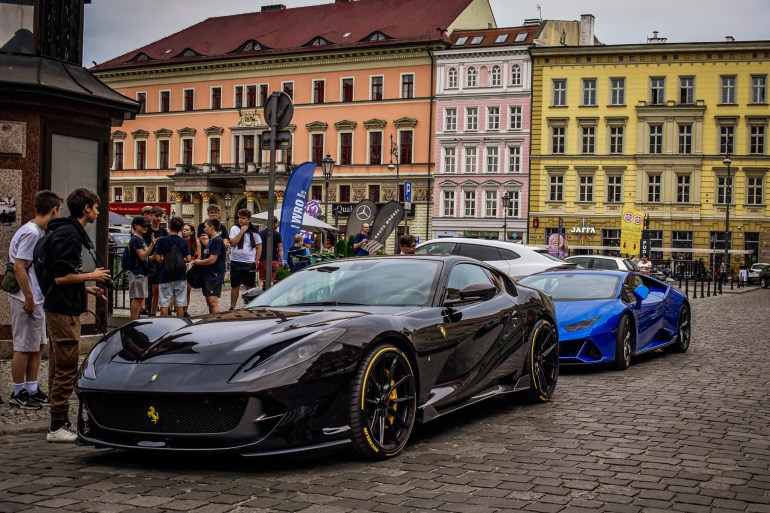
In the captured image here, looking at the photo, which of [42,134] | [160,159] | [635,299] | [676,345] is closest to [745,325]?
[676,345]

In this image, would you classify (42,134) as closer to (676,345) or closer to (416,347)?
(416,347)

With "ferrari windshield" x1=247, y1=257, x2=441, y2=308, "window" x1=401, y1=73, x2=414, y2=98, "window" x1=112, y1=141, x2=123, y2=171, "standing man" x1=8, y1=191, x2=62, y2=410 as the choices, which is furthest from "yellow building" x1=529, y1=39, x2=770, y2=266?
"standing man" x1=8, y1=191, x2=62, y2=410

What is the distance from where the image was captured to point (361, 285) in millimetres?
7625

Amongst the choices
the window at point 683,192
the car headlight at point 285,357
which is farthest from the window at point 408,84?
the car headlight at point 285,357

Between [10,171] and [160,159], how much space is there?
2786 inches

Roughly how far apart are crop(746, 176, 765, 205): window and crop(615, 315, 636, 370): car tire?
180 feet

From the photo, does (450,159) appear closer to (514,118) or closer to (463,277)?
(514,118)

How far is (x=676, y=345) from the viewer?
14.2 meters

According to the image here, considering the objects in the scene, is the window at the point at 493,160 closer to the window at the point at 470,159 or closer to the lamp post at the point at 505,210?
the window at the point at 470,159

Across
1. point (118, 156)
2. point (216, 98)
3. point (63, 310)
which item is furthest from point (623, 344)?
point (118, 156)

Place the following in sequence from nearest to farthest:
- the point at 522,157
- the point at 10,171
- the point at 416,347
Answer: the point at 416,347
the point at 10,171
the point at 522,157

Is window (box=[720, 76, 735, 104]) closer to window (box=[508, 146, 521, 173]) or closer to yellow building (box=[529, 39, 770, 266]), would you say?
yellow building (box=[529, 39, 770, 266])

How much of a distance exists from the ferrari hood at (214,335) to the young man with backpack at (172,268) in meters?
7.24

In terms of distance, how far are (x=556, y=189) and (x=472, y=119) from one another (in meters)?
7.54
